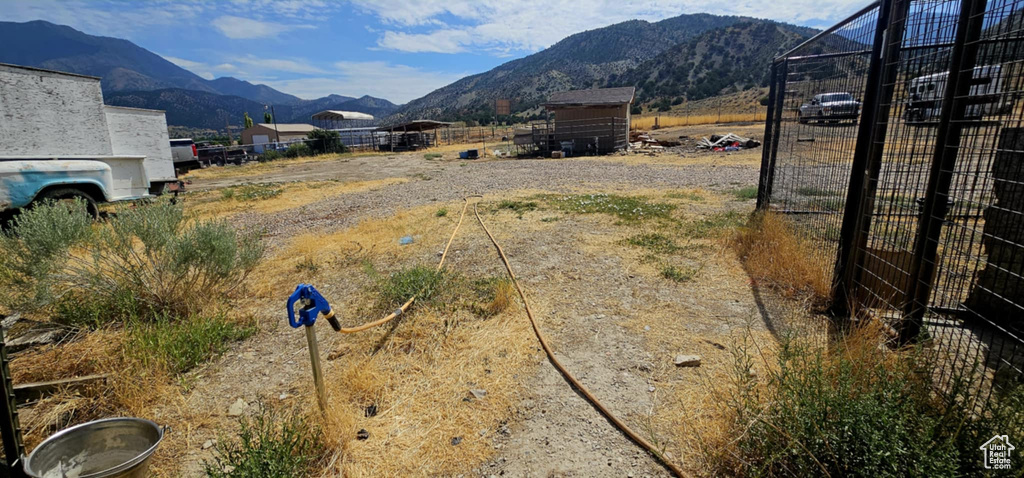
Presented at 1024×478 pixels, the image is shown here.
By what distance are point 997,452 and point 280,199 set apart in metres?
13.8

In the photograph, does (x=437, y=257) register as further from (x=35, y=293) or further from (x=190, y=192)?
(x=190, y=192)

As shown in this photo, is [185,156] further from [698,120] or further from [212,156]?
[698,120]

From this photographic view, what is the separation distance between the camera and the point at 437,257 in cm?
625

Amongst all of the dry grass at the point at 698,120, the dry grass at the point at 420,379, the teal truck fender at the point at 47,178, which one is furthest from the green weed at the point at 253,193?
the dry grass at the point at 698,120

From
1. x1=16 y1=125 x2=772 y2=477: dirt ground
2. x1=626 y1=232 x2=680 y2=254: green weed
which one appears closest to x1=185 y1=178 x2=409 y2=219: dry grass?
x1=16 y1=125 x2=772 y2=477: dirt ground

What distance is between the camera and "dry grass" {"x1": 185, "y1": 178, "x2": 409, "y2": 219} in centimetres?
1109

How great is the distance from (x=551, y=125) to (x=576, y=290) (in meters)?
24.2

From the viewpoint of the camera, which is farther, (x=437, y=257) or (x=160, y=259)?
(x=437, y=257)

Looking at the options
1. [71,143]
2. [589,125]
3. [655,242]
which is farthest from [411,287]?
[589,125]

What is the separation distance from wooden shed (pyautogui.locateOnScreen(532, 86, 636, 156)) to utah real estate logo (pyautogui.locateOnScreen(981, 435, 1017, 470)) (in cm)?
2361

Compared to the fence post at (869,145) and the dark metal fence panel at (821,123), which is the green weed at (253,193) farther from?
the fence post at (869,145)

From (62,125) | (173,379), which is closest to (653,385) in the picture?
(173,379)

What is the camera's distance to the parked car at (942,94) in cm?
248

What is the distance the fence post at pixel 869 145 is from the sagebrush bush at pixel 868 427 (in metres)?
1.46
